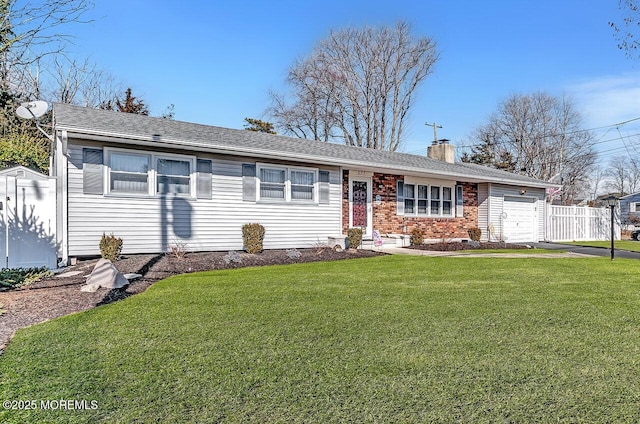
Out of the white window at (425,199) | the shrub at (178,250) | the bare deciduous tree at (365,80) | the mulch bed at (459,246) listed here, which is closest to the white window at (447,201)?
the white window at (425,199)

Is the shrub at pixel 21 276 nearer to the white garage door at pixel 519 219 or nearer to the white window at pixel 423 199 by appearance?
the white window at pixel 423 199

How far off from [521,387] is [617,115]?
101 feet

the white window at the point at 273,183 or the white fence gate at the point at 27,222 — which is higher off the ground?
the white window at the point at 273,183

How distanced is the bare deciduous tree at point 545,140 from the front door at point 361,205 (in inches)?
1103

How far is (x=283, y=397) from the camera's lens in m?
2.57

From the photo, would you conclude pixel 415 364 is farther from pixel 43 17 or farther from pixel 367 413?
pixel 43 17

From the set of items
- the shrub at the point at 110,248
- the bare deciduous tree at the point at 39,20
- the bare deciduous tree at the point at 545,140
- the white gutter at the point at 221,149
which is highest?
the bare deciduous tree at the point at 545,140

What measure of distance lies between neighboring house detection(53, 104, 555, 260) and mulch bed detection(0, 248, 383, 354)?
708 mm

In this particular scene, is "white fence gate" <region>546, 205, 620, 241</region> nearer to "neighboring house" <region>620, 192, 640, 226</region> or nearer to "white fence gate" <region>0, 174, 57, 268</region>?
"neighboring house" <region>620, 192, 640, 226</region>

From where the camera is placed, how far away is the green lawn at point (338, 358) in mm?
2428

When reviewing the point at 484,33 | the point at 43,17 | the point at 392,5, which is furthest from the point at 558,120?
the point at 43,17

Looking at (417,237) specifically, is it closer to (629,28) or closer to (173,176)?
(629,28)

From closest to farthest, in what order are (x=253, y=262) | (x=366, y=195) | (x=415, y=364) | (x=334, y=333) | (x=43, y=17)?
1. (x=415, y=364)
2. (x=334, y=333)
3. (x=43, y=17)
4. (x=253, y=262)
5. (x=366, y=195)

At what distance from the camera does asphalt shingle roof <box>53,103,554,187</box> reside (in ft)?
31.5
